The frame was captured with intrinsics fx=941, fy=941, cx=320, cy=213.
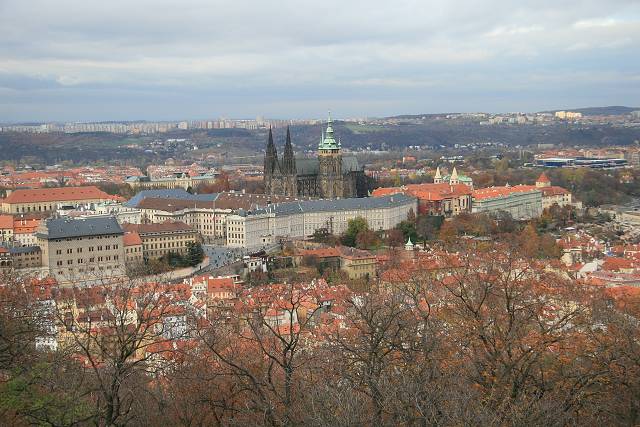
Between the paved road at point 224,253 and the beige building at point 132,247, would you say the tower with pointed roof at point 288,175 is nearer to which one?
the paved road at point 224,253

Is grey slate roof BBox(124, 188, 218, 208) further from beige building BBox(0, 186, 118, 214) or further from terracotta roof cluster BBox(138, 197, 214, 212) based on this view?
beige building BBox(0, 186, 118, 214)

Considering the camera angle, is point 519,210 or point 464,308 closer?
point 464,308

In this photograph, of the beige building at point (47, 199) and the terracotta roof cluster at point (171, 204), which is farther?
the beige building at point (47, 199)

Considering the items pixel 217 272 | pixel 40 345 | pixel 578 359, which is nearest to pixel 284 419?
pixel 578 359

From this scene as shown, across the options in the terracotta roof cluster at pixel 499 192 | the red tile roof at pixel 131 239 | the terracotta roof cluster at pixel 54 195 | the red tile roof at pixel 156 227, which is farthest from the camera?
the terracotta roof cluster at pixel 499 192

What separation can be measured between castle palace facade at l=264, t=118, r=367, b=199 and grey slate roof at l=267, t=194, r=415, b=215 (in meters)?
7.00

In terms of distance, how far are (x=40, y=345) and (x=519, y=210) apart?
5236 cm

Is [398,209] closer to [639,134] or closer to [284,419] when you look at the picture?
[284,419]

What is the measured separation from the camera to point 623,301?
78.8ft

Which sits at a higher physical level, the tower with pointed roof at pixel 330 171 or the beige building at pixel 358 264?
the tower with pointed roof at pixel 330 171

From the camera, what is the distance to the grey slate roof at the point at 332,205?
5551 centimetres

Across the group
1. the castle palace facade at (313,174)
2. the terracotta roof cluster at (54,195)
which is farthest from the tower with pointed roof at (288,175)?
the terracotta roof cluster at (54,195)

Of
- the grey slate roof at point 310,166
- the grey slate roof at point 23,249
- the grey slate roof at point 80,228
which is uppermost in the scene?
the grey slate roof at point 310,166

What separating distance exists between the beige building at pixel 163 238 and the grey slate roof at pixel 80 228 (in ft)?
8.05
